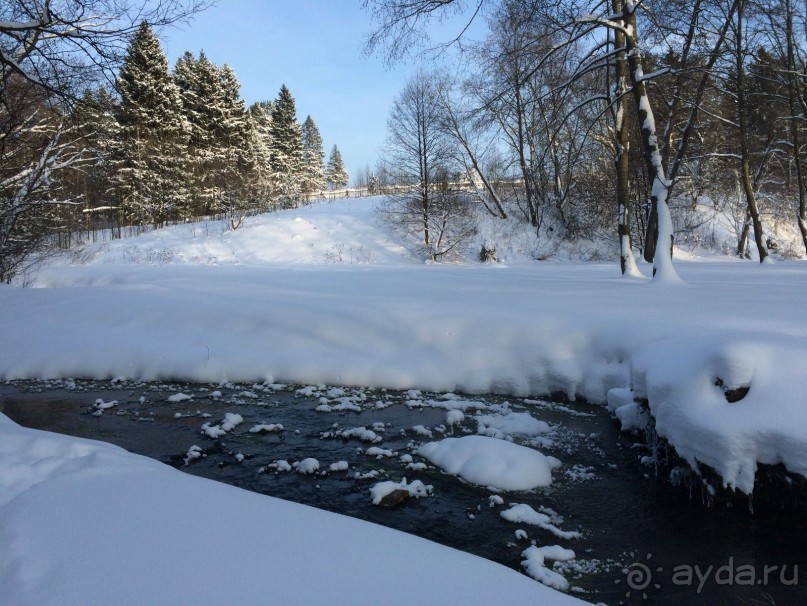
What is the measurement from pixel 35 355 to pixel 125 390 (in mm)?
2503

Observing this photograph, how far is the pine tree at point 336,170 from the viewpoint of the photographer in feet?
220

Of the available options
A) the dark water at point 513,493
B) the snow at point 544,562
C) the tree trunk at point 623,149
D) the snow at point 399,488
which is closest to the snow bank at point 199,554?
the snow at point 544,562

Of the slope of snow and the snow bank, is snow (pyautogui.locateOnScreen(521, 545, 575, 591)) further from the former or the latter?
the slope of snow

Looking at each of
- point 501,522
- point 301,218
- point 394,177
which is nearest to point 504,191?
point 394,177

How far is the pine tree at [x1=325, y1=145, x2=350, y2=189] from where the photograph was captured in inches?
2640

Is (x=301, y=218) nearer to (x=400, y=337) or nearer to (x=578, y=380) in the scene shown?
(x=400, y=337)

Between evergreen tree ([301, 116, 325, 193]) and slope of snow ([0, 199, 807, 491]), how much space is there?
39741 millimetres

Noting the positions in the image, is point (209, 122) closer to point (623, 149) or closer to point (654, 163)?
point (623, 149)

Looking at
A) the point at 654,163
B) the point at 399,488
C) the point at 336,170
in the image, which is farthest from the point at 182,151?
the point at 336,170

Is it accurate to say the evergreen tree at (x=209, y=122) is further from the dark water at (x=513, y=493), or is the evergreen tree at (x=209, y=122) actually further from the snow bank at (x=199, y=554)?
the snow bank at (x=199, y=554)

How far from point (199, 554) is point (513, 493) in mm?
2776

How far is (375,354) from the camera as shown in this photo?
7.39 m

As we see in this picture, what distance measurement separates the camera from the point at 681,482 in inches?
157

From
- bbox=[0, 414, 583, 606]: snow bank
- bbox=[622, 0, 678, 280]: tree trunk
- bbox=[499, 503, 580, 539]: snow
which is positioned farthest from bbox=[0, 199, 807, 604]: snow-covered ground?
bbox=[499, 503, 580, 539]: snow
